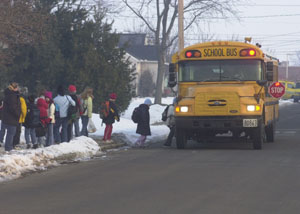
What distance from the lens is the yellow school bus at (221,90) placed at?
1819 cm

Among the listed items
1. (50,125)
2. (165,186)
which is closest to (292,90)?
(50,125)

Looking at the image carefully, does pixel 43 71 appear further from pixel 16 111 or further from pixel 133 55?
pixel 133 55

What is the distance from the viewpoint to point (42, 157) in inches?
596

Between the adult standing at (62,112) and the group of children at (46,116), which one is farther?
the adult standing at (62,112)

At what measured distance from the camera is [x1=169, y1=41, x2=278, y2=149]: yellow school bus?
1819cm

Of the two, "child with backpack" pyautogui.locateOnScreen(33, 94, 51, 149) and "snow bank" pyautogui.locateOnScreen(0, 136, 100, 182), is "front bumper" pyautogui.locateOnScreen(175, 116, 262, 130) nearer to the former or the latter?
"snow bank" pyautogui.locateOnScreen(0, 136, 100, 182)

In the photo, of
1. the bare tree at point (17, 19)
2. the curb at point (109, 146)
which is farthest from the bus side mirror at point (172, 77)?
the bare tree at point (17, 19)

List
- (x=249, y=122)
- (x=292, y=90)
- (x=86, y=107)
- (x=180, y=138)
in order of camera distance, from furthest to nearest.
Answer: (x=292, y=90), (x=86, y=107), (x=180, y=138), (x=249, y=122)

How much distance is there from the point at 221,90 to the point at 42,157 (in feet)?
18.1

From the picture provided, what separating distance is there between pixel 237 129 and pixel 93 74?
1519 centimetres

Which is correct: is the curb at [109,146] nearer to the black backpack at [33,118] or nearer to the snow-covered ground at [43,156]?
the snow-covered ground at [43,156]

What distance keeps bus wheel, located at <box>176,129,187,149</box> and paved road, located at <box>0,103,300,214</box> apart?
5.92 ft

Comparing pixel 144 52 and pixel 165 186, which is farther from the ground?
pixel 144 52

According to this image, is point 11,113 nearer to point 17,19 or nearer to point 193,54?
point 193,54
